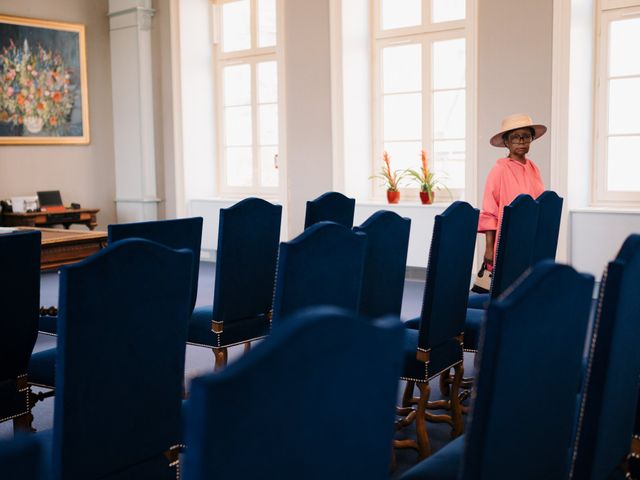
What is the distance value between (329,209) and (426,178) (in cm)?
326

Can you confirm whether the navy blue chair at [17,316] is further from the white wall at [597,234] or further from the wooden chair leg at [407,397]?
the white wall at [597,234]

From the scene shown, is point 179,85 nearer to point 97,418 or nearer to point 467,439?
point 97,418

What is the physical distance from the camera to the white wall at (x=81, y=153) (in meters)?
8.77

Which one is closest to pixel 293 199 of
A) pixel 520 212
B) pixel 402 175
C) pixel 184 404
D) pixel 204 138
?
pixel 402 175

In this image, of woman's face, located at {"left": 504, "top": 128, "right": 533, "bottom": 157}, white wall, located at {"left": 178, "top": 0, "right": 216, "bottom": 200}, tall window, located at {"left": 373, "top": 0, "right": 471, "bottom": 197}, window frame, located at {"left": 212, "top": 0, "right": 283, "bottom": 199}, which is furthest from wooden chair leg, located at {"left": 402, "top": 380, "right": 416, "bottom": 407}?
white wall, located at {"left": 178, "top": 0, "right": 216, "bottom": 200}

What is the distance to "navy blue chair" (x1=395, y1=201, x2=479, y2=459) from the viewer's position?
10.0 feet

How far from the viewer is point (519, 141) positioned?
191 inches

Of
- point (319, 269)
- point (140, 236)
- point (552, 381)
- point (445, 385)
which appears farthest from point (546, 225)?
point (552, 381)

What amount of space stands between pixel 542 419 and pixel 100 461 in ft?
3.80

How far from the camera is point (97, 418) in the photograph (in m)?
2.03

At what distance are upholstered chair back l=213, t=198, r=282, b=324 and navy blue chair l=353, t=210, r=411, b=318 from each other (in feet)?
2.29

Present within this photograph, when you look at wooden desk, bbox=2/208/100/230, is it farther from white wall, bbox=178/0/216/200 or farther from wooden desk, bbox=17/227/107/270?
wooden desk, bbox=17/227/107/270

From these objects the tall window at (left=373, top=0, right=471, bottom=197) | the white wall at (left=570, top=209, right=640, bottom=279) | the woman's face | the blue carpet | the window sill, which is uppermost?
the tall window at (left=373, top=0, right=471, bottom=197)

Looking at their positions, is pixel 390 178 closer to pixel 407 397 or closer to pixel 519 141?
Answer: pixel 519 141
